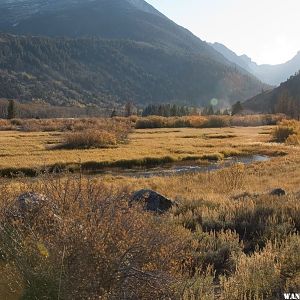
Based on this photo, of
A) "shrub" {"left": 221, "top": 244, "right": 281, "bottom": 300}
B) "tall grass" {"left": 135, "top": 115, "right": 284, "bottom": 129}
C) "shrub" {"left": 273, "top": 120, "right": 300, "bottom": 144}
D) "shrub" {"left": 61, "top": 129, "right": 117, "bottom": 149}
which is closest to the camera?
"shrub" {"left": 221, "top": 244, "right": 281, "bottom": 300}

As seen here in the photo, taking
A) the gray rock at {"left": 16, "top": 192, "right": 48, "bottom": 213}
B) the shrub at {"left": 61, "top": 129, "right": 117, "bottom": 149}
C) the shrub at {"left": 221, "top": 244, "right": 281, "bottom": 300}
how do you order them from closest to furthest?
the shrub at {"left": 221, "top": 244, "right": 281, "bottom": 300} < the gray rock at {"left": 16, "top": 192, "right": 48, "bottom": 213} < the shrub at {"left": 61, "top": 129, "right": 117, "bottom": 149}

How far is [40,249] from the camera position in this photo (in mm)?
5559

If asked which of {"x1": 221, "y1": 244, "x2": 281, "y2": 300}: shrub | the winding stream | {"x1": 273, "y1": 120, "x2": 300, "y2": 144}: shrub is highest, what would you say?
{"x1": 221, "y1": 244, "x2": 281, "y2": 300}: shrub

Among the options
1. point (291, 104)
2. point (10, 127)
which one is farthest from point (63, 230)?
point (291, 104)

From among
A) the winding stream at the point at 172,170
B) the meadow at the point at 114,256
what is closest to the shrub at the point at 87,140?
the winding stream at the point at 172,170

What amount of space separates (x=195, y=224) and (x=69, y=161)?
26383mm

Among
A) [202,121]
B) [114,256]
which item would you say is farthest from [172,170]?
[202,121]

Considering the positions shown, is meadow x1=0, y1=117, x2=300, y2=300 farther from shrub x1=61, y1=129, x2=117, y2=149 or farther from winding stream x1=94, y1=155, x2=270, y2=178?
shrub x1=61, y1=129, x2=117, y2=149

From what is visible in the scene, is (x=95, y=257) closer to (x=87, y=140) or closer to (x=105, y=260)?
(x=105, y=260)

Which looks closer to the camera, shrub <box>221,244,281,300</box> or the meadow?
the meadow

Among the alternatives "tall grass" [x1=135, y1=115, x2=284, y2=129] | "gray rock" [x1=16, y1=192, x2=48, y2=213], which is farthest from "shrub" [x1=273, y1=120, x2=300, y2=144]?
"gray rock" [x1=16, y1=192, x2=48, y2=213]

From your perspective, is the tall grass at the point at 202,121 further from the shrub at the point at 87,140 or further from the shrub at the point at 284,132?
the shrub at the point at 87,140

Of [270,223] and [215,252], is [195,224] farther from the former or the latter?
[215,252]

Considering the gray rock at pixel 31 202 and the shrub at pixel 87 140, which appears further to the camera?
the shrub at pixel 87 140
